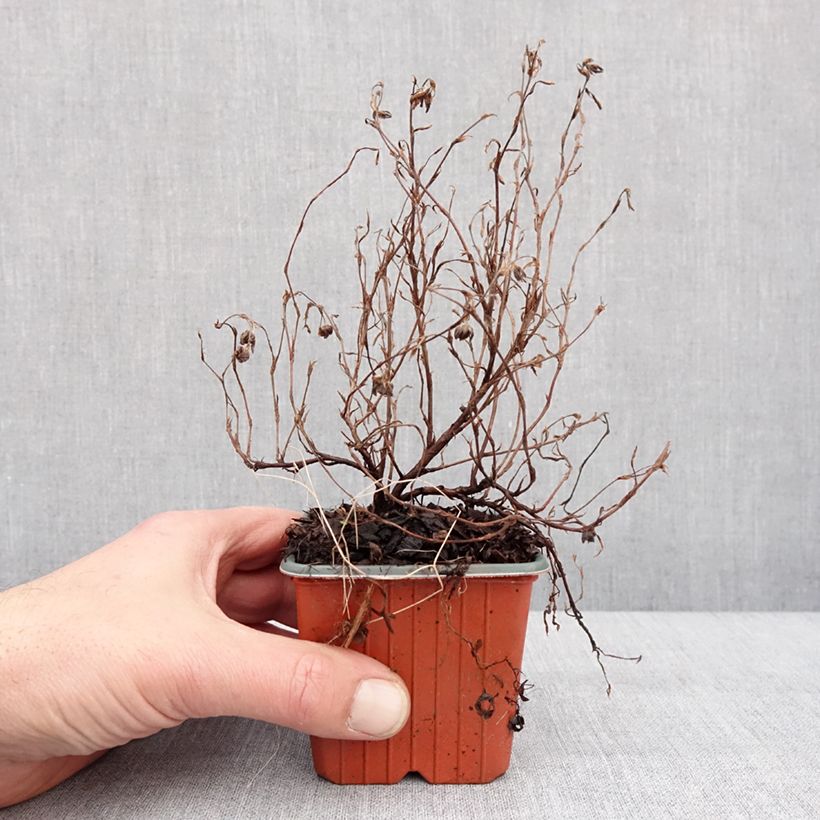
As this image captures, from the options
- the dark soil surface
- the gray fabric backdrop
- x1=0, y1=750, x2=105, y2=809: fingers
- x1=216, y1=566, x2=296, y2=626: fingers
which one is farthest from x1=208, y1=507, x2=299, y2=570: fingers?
the gray fabric backdrop

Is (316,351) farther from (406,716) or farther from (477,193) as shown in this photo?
(406,716)

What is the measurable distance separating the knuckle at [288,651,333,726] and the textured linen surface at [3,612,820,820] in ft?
0.33

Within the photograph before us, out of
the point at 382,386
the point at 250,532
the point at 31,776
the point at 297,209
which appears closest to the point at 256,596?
the point at 250,532

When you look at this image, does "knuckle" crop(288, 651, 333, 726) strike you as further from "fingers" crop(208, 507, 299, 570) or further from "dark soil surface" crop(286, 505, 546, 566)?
"fingers" crop(208, 507, 299, 570)

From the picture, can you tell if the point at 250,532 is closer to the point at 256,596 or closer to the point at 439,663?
the point at 256,596

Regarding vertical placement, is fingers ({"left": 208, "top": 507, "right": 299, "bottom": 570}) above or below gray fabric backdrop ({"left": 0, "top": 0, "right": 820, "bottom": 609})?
below

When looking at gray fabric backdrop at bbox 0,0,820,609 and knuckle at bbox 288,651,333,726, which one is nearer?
knuckle at bbox 288,651,333,726

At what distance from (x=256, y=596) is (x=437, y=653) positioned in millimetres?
303

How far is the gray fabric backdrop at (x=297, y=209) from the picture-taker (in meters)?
1.32

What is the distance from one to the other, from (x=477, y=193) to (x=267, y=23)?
0.38 meters

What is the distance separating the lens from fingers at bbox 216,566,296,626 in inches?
39.4

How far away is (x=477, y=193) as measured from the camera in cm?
135

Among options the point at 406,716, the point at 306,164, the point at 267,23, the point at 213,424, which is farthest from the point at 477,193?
the point at 406,716

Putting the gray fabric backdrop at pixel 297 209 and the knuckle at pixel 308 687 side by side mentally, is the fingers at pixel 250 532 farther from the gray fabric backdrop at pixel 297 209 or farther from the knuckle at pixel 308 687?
the gray fabric backdrop at pixel 297 209
